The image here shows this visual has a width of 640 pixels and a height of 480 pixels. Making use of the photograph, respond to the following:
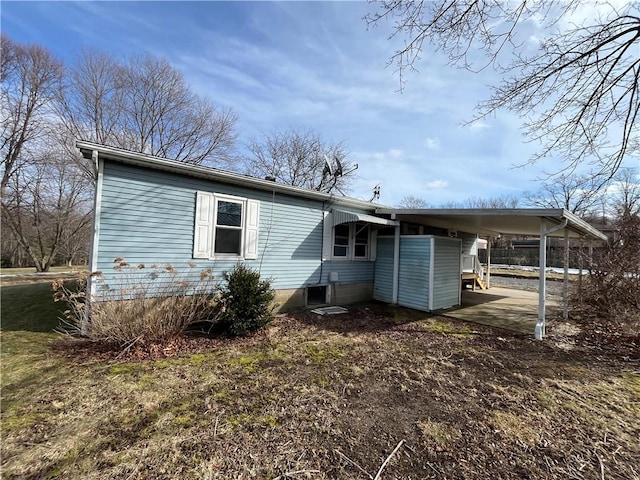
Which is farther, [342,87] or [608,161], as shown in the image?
[342,87]

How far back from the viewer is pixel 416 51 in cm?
433

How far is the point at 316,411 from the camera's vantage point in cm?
308

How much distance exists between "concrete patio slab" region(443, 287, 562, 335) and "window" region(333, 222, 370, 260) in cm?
301

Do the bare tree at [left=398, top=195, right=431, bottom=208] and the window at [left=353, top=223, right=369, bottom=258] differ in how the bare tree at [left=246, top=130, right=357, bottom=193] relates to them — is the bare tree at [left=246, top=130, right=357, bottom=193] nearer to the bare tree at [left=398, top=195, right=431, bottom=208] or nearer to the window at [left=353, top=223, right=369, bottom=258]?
the window at [left=353, top=223, right=369, bottom=258]

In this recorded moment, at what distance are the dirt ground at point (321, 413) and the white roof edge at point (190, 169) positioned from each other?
3218 mm

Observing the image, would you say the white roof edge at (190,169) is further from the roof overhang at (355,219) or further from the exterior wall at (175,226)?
the roof overhang at (355,219)

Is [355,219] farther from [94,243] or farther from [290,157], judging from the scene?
[290,157]

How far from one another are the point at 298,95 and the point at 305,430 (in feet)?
32.1

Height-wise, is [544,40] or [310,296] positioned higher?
[544,40]

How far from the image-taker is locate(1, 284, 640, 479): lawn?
91.2 inches

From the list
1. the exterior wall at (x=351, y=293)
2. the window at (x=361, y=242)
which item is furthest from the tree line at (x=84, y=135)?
the exterior wall at (x=351, y=293)

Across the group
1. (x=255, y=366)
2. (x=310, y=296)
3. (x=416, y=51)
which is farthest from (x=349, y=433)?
(x=310, y=296)

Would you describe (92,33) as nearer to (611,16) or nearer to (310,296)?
(310,296)

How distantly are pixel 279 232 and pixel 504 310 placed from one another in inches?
278
